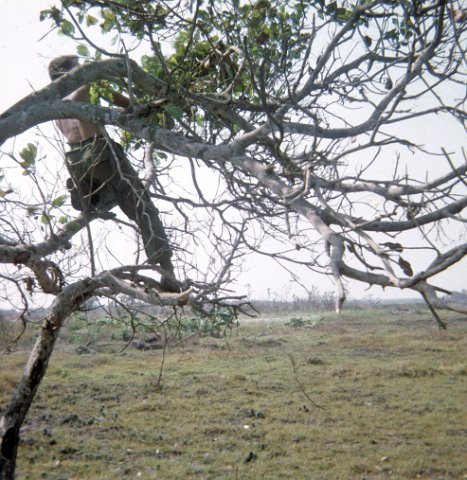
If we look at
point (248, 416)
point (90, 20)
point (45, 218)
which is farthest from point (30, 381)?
point (248, 416)

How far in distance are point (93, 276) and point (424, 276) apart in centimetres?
214

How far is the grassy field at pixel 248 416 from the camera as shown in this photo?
5.86 m

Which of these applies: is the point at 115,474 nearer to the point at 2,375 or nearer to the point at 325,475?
the point at 325,475

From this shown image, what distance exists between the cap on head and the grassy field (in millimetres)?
2232

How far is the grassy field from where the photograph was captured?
5.86 m

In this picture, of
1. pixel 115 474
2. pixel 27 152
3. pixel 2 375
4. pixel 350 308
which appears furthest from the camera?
pixel 350 308

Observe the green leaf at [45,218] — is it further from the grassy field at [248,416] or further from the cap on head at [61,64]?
the grassy field at [248,416]

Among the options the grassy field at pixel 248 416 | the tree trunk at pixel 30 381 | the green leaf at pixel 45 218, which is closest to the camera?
the green leaf at pixel 45 218

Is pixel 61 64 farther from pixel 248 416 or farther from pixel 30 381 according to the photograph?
pixel 248 416

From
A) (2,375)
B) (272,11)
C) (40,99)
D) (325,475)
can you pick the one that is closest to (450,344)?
(325,475)

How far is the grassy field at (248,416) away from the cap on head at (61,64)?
223cm

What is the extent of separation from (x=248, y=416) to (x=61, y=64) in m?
6.20

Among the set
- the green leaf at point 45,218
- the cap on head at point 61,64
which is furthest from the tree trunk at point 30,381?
the cap on head at point 61,64

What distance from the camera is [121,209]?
3352 millimetres
